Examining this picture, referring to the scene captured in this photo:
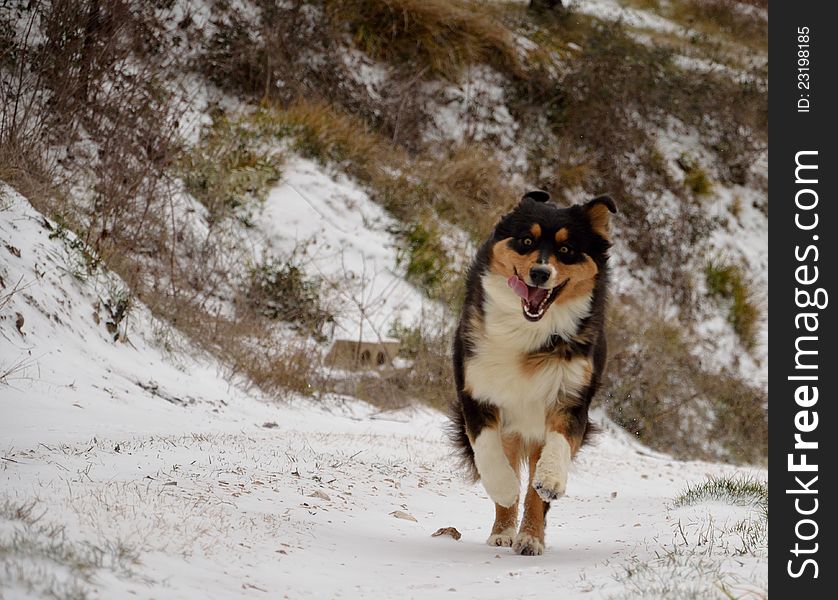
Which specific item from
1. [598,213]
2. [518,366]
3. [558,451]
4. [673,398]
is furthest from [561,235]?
[673,398]

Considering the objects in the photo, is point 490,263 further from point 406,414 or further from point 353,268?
point 353,268

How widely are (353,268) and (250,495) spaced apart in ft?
27.8

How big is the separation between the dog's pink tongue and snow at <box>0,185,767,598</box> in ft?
4.17

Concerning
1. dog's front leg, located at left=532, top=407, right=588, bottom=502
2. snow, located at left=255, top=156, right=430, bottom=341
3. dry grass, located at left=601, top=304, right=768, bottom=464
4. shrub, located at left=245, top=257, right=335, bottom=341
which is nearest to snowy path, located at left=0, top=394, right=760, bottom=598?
dog's front leg, located at left=532, top=407, right=588, bottom=502

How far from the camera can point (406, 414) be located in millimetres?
10367

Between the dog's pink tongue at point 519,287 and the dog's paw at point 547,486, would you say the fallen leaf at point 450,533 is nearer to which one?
the dog's paw at point 547,486

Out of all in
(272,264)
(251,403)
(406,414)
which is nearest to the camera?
(251,403)

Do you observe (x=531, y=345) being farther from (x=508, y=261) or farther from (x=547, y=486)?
(x=547, y=486)

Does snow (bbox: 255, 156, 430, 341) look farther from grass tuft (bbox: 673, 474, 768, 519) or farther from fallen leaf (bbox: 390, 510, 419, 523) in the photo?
fallen leaf (bbox: 390, 510, 419, 523)

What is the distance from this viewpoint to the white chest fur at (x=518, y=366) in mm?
4734

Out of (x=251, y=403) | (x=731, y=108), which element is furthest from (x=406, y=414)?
(x=731, y=108)

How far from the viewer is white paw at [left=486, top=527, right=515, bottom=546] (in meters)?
4.80

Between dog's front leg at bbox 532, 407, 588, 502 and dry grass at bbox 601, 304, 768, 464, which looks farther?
dry grass at bbox 601, 304, 768, 464

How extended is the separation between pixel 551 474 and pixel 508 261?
1140 millimetres
